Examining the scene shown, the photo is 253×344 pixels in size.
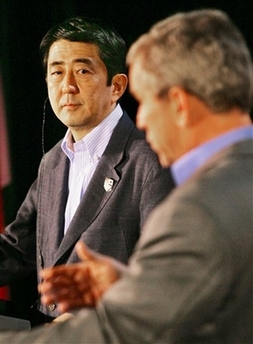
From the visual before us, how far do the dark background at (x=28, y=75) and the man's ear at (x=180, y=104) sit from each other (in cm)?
187

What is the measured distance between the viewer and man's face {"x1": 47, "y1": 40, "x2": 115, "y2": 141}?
2986 millimetres

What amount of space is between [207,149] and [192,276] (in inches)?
9.2

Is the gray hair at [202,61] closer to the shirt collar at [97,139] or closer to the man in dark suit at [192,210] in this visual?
the man in dark suit at [192,210]

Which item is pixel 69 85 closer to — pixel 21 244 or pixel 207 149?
pixel 21 244

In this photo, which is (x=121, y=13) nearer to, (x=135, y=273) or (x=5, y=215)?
(x=5, y=215)

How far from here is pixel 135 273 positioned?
1396 mm

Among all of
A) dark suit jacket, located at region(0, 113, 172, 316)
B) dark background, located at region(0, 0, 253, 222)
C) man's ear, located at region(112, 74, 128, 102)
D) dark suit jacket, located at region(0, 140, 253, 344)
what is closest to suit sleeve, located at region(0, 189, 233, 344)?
dark suit jacket, located at region(0, 140, 253, 344)

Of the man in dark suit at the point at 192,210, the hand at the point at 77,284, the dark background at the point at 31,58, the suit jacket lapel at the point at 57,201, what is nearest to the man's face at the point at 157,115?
the man in dark suit at the point at 192,210

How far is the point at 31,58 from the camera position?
11.8 ft

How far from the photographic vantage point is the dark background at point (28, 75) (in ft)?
11.1

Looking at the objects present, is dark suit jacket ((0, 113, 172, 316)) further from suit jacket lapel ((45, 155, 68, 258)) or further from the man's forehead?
the man's forehead

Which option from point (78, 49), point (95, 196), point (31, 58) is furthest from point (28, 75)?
point (95, 196)

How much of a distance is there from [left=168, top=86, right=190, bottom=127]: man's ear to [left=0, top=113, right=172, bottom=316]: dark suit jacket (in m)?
1.23

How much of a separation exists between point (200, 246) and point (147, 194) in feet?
4.54
